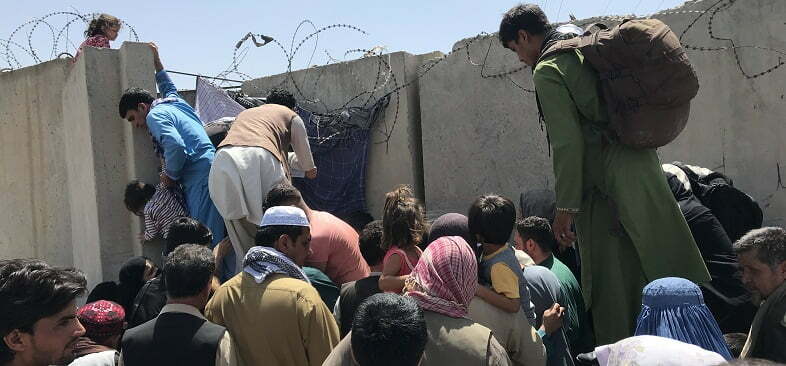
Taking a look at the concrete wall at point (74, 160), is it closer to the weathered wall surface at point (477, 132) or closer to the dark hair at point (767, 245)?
the weathered wall surface at point (477, 132)

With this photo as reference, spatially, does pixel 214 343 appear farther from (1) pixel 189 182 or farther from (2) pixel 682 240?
(1) pixel 189 182

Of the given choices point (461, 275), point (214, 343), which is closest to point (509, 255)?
point (461, 275)

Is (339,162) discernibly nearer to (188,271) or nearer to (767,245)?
(188,271)

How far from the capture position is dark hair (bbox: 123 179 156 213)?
594 centimetres

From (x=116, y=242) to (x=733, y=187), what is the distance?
4629mm

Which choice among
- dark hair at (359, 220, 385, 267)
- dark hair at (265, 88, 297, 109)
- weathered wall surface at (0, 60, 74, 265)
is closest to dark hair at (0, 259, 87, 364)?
dark hair at (359, 220, 385, 267)

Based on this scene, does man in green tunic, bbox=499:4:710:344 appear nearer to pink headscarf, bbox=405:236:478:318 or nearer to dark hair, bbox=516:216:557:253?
dark hair, bbox=516:216:557:253

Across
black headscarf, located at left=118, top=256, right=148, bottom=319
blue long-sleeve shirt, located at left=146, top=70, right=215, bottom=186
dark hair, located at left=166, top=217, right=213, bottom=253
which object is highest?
blue long-sleeve shirt, located at left=146, top=70, right=215, bottom=186

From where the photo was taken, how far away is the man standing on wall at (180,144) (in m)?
5.61

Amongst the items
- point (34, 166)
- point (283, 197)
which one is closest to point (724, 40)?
point (283, 197)

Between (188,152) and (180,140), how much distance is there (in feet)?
0.43

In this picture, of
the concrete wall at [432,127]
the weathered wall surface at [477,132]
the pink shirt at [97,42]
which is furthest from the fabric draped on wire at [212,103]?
the weathered wall surface at [477,132]

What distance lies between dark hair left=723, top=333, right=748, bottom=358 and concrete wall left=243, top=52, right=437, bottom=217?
11.7ft

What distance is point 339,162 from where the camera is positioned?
22.3ft
